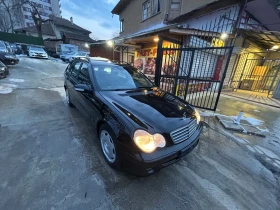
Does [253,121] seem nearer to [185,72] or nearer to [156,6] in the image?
[185,72]

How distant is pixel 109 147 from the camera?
2.16 meters

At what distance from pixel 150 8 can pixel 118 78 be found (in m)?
9.67

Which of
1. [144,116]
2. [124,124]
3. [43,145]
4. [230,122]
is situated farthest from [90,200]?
[230,122]

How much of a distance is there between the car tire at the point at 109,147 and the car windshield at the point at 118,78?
84 cm

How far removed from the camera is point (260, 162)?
99.7 inches

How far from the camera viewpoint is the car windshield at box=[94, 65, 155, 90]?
2.68 meters

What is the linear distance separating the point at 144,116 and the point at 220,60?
22.9 ft

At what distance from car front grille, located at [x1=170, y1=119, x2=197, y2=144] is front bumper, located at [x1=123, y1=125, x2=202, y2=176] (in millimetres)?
84

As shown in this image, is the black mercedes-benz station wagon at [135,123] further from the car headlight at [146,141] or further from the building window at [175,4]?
the building window at [175,4]

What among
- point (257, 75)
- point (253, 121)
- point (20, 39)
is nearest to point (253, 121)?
point (253, 121)

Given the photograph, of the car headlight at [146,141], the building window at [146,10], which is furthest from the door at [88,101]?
the building window at [146,10]

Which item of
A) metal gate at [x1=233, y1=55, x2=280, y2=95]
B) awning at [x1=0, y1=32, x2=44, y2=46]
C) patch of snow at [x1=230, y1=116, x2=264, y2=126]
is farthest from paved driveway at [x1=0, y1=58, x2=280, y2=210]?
awning at [x1=0, y1=32, x2=44, y2=46]

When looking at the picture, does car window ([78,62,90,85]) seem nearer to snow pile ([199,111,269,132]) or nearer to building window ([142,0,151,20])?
snow pile ([199,111,269,132])

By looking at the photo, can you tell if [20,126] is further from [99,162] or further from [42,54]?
[42,54]
